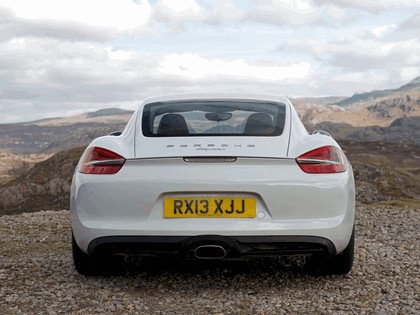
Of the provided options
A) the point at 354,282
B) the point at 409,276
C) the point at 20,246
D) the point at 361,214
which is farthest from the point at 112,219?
the point at 361,214

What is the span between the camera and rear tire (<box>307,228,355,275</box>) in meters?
5.69

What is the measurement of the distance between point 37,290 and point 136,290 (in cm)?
96

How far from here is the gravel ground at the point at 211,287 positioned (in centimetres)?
496

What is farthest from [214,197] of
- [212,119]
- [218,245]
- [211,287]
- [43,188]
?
[43,188]

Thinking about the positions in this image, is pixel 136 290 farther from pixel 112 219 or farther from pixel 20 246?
pixel 20 246

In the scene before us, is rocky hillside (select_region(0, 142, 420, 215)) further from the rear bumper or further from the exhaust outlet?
the exhaust outlet

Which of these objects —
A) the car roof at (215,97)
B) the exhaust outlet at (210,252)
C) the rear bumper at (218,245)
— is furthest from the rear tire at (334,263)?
the car roof at (215,97)

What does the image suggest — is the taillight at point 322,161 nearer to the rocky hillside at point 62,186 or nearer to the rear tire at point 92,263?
the rear tire at point 92,263

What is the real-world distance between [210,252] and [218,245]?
0.51ft

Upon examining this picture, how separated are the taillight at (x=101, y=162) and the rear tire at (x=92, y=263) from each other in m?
0.83

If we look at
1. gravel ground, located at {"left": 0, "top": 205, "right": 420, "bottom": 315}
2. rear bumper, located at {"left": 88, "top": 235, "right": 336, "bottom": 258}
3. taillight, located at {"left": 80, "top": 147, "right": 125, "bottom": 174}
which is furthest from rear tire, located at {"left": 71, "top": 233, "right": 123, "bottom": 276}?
taillight, located at {"left": 80, "top": 147, "right": 125, "bottom": 174}

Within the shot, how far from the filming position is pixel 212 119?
20.2ft

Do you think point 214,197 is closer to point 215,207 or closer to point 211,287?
point 215,207

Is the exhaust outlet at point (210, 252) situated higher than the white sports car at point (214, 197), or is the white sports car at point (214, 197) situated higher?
the white sports car at point (214, 197)
